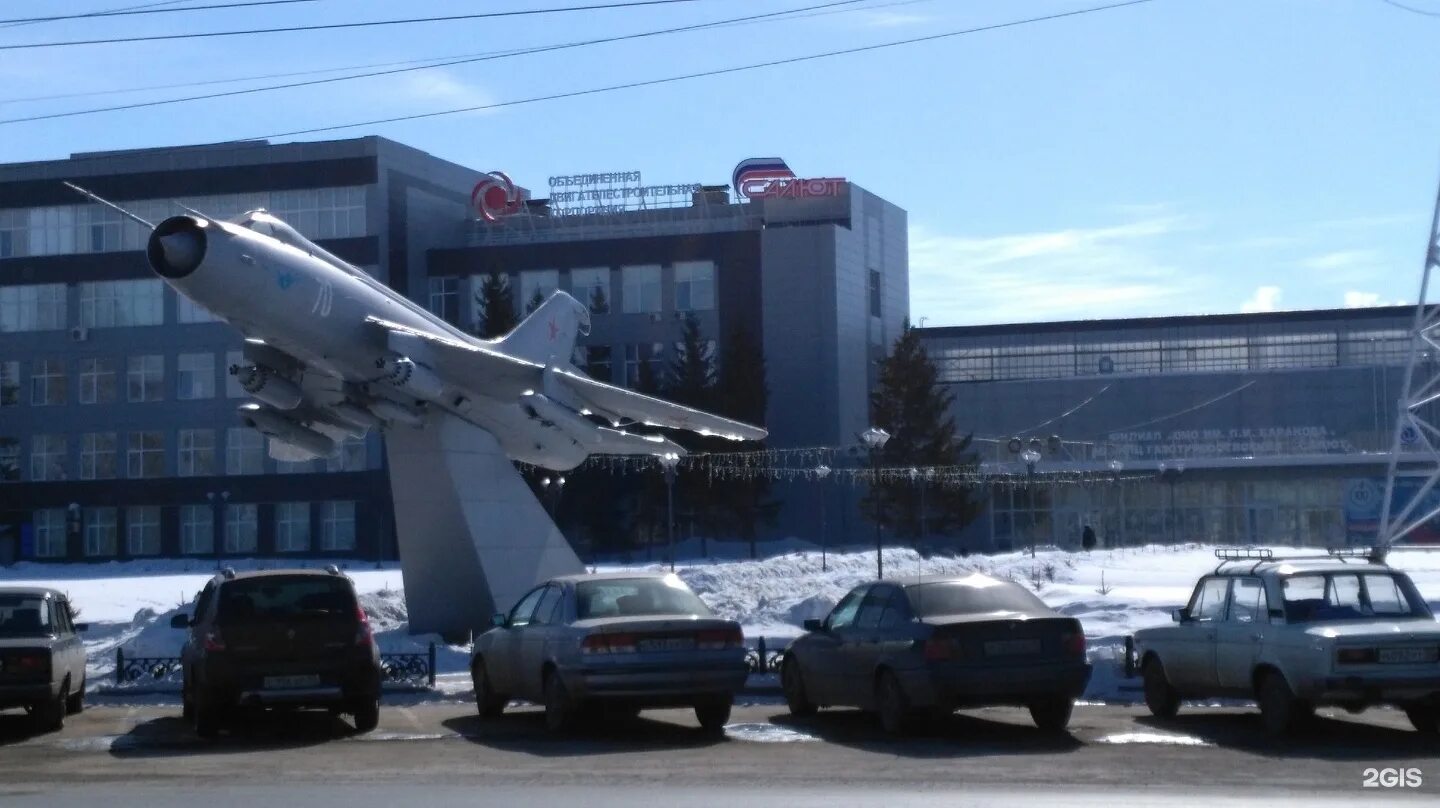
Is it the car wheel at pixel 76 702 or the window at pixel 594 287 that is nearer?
the car wheel at pixel 76 702

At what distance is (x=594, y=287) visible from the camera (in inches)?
2837

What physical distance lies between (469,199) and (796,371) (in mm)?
17627

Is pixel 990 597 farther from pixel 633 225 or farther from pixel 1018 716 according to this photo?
pixel 633 225

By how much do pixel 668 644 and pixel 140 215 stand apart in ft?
195

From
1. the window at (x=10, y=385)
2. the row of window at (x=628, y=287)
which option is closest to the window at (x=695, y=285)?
the row of window at (x=628, y=287)

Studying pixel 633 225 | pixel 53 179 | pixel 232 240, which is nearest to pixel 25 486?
pixel 53 179

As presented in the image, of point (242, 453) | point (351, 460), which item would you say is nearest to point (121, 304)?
point (242, 453)

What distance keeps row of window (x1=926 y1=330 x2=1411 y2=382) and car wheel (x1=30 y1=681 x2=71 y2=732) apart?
61952mm

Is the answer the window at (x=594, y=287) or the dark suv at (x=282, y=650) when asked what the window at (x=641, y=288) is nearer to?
the window at (x=594, y=287)

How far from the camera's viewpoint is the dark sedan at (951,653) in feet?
46.5

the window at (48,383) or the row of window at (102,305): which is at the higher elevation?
the row of window at (102,305)

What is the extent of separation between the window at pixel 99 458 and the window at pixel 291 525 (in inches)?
324

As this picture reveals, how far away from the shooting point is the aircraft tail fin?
31500mm

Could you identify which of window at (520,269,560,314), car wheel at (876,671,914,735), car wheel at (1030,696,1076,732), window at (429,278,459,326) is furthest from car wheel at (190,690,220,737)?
window at (429,278,459,326)
